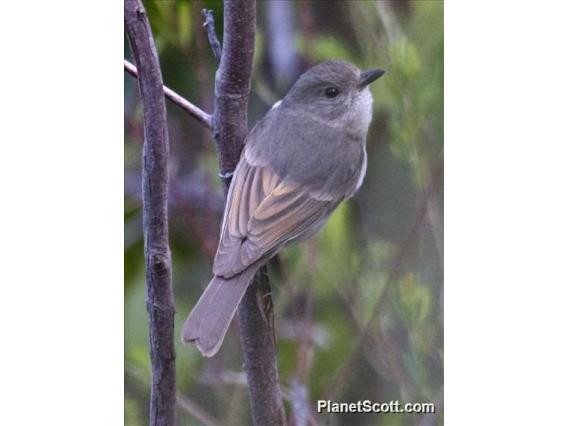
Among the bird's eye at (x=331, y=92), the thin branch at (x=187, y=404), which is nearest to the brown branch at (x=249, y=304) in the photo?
the thin branch at (x=187, y=404)

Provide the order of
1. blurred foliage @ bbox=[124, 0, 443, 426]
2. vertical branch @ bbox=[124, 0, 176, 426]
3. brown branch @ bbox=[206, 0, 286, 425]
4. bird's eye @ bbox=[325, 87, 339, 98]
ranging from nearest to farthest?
1. vertical branch @ bbox=[124, 0, 176, 426]
2. brown branch @ bbox=[206, 0, 286, 425]
3. blurred foliage @ bbox=[124, 0, 443, 426]
4. bird's eye @ bbox=[325, 87, 339, 98]

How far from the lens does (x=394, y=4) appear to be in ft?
7.63

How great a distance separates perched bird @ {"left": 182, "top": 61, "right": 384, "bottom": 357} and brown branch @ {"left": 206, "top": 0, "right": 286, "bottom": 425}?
0.21 ft

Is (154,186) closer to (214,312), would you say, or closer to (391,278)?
(214,312)

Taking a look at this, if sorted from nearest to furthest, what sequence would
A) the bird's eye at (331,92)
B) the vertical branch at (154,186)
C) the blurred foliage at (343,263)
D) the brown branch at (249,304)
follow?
the vertical branch at (154,186), the brown branch at (249,304), the blurred foliage at (343,263), the bird's eye at (331,92)

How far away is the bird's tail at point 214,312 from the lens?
85.0 inches

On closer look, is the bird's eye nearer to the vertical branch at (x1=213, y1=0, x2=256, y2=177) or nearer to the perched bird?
the perched bird

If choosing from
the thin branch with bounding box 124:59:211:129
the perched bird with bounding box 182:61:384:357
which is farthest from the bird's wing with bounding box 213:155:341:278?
the thin branch with bounding box 124:59:211:129

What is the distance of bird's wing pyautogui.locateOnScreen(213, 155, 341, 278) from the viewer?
7.37 ft

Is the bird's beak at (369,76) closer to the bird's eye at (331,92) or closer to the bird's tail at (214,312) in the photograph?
the bird's eye at (331,92)

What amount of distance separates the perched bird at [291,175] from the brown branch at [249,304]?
0.21ft

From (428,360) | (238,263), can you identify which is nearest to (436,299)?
(428,360)

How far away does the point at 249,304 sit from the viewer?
2.28 metres

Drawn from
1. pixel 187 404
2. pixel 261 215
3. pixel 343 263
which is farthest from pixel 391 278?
pixel 187 404
